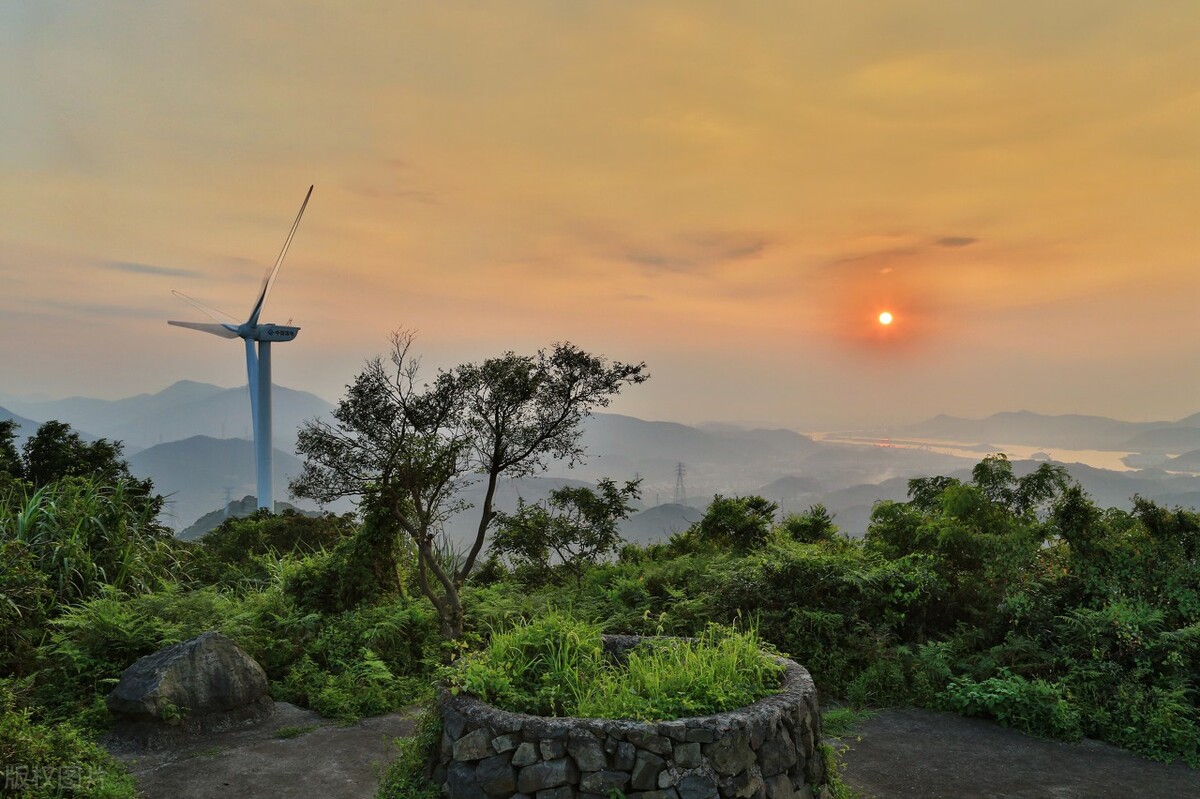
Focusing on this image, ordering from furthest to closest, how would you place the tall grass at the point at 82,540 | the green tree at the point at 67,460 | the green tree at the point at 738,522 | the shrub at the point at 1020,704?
the green tree at the point at 67,460, the green tree at the point at 738,522, the tall grass at the point at 82,540, the shrub at the point at 1020,704

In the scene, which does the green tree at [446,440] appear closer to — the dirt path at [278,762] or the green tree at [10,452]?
the dirt path at [278,762]

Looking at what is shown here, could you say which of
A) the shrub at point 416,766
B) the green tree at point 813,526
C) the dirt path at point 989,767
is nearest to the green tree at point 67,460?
the shrub at point 416,766

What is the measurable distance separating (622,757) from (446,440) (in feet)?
19.1

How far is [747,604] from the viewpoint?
398 inches

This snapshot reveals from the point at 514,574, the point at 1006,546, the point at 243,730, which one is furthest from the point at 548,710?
the point at 514,574

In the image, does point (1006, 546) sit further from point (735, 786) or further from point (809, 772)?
point (735, 786)

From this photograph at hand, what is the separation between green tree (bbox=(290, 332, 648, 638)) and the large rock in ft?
7.28

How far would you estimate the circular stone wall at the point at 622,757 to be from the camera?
510 centimetres

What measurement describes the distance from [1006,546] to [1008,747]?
280 centimetres

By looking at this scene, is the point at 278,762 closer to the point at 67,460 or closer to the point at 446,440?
the point at 446,440

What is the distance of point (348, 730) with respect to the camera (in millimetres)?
8086

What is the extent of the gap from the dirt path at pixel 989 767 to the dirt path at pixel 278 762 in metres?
4.24

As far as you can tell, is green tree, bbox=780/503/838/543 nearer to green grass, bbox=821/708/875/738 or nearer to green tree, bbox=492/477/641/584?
green tree, bbox=492/477/641/584

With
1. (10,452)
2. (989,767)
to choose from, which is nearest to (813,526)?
(989,767)
